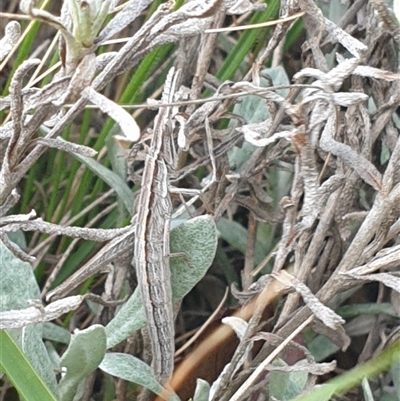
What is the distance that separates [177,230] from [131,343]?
150 millimetres

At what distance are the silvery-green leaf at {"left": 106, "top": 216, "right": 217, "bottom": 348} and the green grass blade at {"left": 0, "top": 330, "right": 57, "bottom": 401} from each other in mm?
171

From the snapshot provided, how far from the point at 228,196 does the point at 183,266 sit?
11 centimetres

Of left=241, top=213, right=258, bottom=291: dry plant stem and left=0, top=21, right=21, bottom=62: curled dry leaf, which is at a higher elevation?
left=0, top=21, right=21, bottom=62: curled dry leaf

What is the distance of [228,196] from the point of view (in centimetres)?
66

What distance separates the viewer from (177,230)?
0.59 meters

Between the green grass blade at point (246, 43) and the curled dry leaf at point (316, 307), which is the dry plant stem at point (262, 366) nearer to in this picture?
the curled dry leaf at point (316, 307)

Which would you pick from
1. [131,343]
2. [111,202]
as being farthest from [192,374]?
[111,202]

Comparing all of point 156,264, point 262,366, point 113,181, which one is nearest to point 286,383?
point 262,366

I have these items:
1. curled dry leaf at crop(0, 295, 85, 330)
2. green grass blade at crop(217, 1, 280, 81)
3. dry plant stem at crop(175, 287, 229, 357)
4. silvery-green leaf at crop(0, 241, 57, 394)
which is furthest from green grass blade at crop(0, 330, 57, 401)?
green grass blade at crop(217, 1, 280, 81)

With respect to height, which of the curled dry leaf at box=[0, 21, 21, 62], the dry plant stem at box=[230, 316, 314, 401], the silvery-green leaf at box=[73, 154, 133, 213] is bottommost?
the dry plant stem at box=[230, 316, 314, 401]

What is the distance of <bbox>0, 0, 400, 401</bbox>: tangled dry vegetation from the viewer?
1.55ft

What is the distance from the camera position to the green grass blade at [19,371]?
0.40 metres

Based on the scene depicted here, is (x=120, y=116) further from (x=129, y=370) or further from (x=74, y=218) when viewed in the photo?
(x=74, y=218)

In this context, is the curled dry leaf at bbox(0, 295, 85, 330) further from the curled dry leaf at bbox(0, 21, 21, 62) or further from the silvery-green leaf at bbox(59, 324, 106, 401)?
the curled dry leaf at bbox(0, 21, 21, 62)
